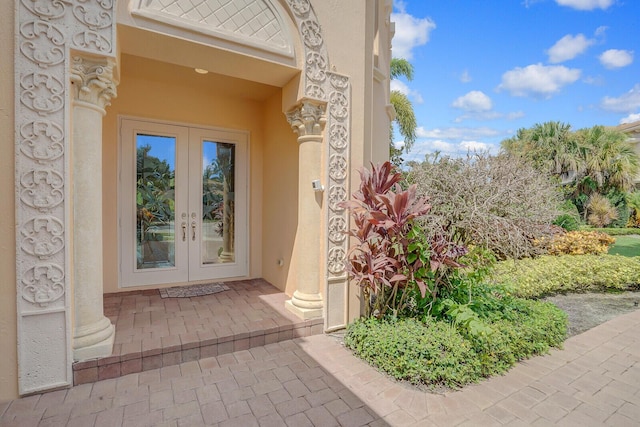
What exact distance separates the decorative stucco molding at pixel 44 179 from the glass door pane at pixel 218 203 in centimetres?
296

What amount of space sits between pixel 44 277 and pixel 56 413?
1.09 metres

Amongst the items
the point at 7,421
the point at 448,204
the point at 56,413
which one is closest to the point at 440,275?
the point at 448,204

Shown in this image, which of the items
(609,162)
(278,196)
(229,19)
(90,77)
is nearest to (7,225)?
(90,77)

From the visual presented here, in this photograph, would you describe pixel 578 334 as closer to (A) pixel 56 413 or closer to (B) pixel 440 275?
(B) pixel 440 275

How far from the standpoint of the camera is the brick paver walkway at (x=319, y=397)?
250cm

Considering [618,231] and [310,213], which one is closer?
[310,213]

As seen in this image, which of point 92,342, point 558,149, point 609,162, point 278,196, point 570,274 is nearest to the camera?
point 92,342

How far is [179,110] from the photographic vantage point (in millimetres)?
5336

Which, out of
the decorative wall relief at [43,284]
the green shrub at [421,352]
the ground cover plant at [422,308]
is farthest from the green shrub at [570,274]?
the decorative wall relief at [43,284]

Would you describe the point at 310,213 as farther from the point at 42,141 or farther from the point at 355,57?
the point at 42,141

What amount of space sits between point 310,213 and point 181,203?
2682mm

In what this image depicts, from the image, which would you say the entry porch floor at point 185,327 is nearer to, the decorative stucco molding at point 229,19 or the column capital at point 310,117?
the column capital at point 310,117

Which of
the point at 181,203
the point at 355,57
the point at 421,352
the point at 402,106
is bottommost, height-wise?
the point at 421,352

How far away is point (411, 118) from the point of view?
1490 cm
